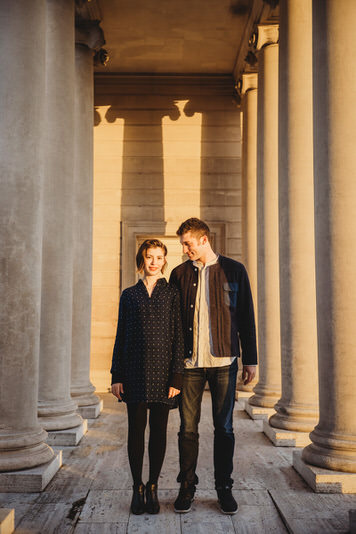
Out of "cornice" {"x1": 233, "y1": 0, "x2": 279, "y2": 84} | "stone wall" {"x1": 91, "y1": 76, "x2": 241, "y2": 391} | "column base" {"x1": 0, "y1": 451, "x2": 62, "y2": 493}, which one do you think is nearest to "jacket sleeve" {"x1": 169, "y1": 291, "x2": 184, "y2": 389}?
"column base" {"x1": 0, "y1": 451, "x2": 62, "y2": 493}

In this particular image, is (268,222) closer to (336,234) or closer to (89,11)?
(336,234)

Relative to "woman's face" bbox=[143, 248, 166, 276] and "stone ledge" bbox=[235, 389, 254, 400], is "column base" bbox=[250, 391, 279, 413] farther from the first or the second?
"woman's face" bbox=[143, 248, 166, 276]

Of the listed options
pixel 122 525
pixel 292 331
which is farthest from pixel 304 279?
pixel 122 525

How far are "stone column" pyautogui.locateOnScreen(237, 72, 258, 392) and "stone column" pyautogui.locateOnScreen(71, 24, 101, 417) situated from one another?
392 inches

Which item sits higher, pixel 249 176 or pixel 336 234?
pixel 249 176

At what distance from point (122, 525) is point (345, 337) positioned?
260 inches

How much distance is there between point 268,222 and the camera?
24688 mm

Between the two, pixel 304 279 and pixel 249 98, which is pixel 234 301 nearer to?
pixel 304 279

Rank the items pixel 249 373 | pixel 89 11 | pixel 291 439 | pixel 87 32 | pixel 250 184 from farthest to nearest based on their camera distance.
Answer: pixel 250 184
pixel 89 11
pixel 87 32
pixel 291 439
pixel 249 373

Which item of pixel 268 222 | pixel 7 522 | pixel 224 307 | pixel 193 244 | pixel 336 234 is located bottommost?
pixel 7 522

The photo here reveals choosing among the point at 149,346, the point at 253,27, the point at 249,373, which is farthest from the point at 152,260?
the point at 253,27

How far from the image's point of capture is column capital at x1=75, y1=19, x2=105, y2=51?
25531 millimetres

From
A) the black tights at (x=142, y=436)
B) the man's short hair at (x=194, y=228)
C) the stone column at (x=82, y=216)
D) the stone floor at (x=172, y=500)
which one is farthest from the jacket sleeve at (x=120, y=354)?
the stone column at (x=82, y=216)

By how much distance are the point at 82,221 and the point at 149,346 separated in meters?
15.8
